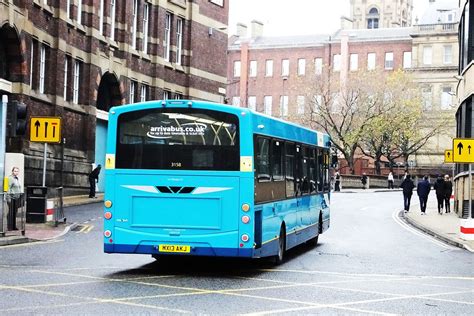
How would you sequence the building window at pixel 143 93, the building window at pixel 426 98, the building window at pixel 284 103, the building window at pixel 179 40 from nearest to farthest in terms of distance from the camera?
1. the building window at pixel 143 93
2. the building window at pixel 179 40
3. the building window at pixel 426 98
4. the building window at pixel 284 103

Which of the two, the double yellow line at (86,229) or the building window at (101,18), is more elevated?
the building window at (101,18)

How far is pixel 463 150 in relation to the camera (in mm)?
26109

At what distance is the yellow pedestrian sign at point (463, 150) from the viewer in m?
26.0

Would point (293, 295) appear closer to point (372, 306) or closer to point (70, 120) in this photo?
point (372, 306)

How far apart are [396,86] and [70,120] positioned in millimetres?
42749

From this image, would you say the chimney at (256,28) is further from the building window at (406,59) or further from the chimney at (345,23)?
the building window at (406,59)

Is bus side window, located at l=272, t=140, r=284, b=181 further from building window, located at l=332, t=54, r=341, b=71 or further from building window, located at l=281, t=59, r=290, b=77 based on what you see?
building window, located at l=281, t=59, r=290, b=77

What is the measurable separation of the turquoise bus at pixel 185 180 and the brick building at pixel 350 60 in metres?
69.9

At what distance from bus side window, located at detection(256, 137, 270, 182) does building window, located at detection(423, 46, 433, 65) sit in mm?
83912

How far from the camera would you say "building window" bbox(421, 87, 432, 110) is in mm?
86319

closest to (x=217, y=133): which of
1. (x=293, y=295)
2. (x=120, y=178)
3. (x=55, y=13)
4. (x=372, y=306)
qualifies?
(x=120, y=178)

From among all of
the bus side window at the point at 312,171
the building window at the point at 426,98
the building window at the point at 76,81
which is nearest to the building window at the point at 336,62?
the building window at the point at 426,98

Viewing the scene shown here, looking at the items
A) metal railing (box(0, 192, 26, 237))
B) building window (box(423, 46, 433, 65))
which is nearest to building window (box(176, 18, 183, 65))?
metal railing (box(0, 192, 26, 237))

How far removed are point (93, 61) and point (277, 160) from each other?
28639mm
